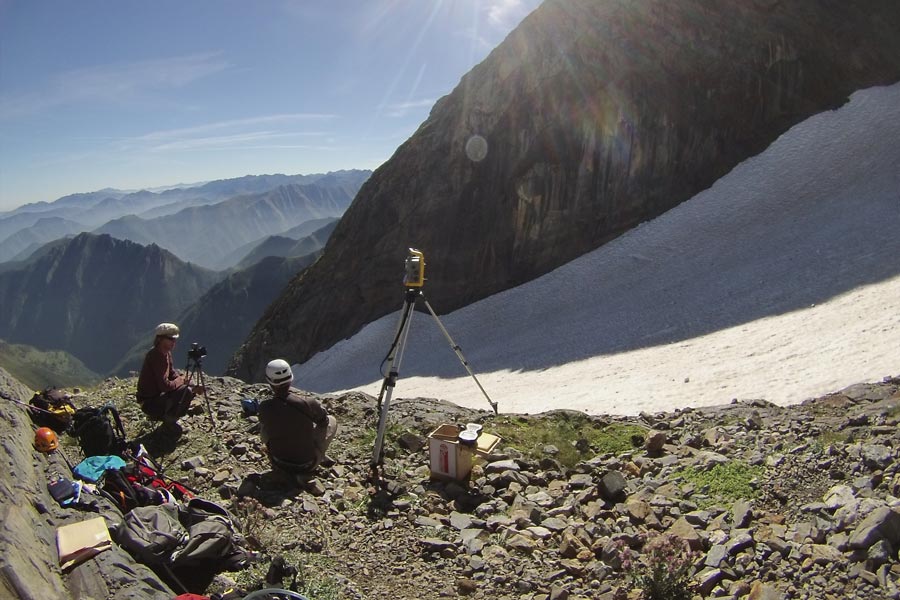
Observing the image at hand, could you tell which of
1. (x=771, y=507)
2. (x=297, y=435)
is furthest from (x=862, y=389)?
(x=297, y=435)

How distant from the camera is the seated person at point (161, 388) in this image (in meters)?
10.4

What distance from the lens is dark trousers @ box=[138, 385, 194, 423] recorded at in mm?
10359

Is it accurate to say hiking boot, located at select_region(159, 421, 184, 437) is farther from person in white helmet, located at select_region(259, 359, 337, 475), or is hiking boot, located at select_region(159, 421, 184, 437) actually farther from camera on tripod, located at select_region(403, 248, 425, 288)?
camera on tripod, located at select_region(403, 248, 425, 288)

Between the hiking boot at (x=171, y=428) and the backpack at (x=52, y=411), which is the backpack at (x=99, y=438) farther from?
the hiking boot at (x=171, y=428)

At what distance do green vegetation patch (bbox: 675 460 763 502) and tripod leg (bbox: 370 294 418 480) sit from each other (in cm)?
474

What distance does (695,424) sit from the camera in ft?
37.4

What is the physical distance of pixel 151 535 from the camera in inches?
220

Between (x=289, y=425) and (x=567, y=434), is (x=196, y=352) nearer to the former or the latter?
(x=289, y=425)

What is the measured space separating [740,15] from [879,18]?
799 cm

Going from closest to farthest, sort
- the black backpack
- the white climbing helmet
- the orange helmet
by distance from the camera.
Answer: the black backpack < the orange helmet < the white climbing helmet

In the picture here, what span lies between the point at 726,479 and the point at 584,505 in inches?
82.2

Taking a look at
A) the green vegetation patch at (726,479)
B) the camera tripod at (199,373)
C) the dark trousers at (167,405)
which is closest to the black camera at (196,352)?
the camera tripod at (199,373)

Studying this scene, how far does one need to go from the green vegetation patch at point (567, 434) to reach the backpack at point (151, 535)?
614cm

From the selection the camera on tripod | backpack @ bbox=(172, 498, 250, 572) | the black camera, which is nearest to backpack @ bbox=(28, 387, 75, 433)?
the black camera
